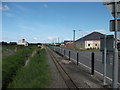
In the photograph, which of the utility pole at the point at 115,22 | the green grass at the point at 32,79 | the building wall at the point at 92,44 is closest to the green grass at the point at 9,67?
the green grass at the point at 32,79

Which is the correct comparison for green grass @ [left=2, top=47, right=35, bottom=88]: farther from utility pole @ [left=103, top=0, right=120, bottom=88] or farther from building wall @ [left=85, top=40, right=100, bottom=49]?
building wall @ [left=85, top=40, right=100, bottom=49]

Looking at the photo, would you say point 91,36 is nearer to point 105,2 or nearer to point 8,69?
point 8,69

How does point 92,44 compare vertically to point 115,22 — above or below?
below

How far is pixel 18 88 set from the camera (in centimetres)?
601

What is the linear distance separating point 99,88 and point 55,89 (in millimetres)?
1745

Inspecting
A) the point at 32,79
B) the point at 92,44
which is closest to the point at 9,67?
the point at 32,79

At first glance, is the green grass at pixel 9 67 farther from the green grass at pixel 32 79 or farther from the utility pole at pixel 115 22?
the utility pole at pixel 115 22

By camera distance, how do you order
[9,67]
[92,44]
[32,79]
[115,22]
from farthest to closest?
1. [92,44]
2. [9,67]
3. [32,79]
4. [115,22]

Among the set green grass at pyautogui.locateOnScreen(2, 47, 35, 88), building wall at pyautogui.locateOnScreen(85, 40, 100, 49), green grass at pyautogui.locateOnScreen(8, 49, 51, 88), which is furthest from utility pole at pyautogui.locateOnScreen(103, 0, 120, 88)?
building wall at pyautogui.locateOnScreen(85, 40, 100, 49)

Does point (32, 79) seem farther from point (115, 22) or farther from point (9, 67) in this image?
point (9, 67)

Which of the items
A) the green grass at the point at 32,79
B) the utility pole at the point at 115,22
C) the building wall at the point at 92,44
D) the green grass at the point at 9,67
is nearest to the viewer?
the utility pole at the point at 115,22

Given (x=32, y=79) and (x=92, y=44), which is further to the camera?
(x=92, y=44)

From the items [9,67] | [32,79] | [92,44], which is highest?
[92,44]

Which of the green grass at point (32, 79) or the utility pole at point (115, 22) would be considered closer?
the utility pole at point (115, 22)
